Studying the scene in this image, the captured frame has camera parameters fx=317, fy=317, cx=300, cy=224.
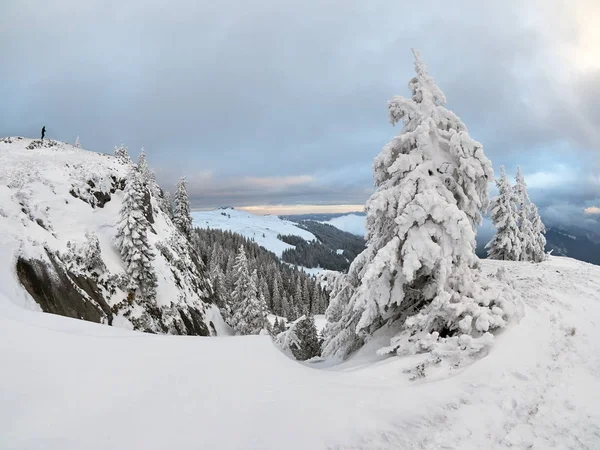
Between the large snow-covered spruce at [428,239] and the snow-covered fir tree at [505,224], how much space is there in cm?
2198

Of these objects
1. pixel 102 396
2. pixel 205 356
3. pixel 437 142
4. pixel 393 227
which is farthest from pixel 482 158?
pixel 102 396

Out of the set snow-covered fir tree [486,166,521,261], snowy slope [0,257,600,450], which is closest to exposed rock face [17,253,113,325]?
snowy slope [0,257,600,450]

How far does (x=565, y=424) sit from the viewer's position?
525 cm

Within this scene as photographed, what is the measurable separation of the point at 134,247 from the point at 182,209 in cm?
2451

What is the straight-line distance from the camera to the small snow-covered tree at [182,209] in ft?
161

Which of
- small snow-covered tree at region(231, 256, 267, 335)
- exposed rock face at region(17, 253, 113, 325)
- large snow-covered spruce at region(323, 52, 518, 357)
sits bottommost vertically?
small snow-covered tree at region(231, 256, 267, 335)

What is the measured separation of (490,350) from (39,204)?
90.1 ft

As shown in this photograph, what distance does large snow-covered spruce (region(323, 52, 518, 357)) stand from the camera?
316 inches

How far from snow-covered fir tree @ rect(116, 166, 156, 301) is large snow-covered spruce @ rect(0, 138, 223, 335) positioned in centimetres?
14

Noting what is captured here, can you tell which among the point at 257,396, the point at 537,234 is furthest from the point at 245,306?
the point at 257,396

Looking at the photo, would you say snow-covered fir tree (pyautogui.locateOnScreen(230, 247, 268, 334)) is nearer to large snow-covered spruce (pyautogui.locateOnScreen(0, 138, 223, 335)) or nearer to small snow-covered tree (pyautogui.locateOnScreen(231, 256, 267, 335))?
small snow-covered tree (pyautogui.locateOnScreen(231, 256, 267, 335))

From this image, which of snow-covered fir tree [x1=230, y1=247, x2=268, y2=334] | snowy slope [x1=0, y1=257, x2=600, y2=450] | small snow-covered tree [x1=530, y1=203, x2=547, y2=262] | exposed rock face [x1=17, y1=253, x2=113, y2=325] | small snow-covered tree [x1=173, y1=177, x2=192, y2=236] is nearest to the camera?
snowy slope [x1=0, y1=257, x2=600, y2=450]

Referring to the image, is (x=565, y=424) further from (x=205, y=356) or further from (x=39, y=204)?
(x=39, y=204)

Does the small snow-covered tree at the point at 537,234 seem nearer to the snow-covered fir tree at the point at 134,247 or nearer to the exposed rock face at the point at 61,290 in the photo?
the snow-covered fir tree at the point at 134,247
